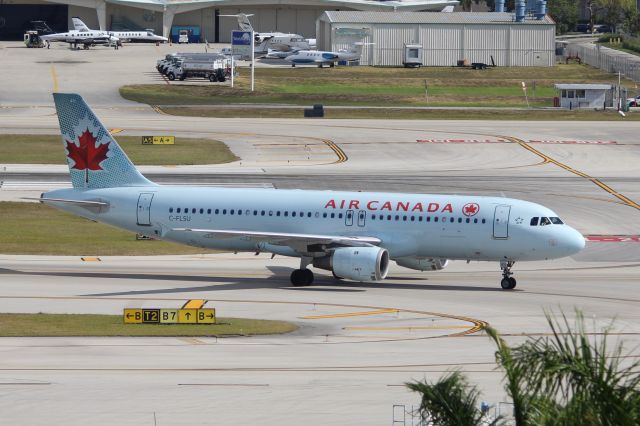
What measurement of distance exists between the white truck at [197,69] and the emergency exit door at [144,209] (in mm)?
103690

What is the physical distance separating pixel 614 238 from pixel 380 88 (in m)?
92.5

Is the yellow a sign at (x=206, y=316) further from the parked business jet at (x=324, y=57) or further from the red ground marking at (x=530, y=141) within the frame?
the parked business jet at (x=324, y=57)

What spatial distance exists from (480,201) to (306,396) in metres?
22.0

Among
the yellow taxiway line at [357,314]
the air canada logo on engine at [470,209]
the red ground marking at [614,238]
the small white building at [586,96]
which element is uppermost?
A: the small white building at [586,96]

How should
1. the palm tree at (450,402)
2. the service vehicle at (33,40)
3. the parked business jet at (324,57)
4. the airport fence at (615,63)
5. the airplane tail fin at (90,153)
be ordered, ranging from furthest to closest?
the service vehicle at (33,40)
the parked business jet at (324,57)
the airport fence at (615,63)
the airplane tail fin at (90,153)
the palm tree at (450,402)

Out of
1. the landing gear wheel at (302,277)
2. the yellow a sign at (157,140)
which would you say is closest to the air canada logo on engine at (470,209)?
the landing gear wheel at (302,277)

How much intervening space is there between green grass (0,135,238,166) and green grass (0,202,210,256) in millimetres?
24408

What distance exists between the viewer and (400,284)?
53.6 m

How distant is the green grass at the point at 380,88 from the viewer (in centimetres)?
14275

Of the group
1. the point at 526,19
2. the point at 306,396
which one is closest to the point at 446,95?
the point at 526,19

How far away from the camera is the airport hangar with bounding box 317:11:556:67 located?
602 ft

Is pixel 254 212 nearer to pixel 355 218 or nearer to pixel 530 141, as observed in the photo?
pixel 355 218

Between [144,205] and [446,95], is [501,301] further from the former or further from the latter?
[446,95]

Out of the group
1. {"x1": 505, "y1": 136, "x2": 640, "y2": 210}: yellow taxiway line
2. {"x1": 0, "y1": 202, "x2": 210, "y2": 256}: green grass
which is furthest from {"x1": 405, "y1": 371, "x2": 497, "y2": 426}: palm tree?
{"x1": 505, "y1": 136, "x2": 640, "y2": 210}: yellow taxiway line
